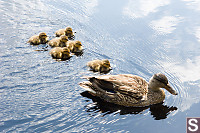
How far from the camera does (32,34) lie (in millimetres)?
6160

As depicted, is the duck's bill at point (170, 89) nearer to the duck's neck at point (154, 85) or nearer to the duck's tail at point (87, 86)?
the duck's neck at point (154, 85)

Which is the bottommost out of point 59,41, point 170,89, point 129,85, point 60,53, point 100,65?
point 170,89

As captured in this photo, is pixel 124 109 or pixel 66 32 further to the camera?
pixel 66 32

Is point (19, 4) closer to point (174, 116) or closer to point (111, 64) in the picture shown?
point (111, 64)

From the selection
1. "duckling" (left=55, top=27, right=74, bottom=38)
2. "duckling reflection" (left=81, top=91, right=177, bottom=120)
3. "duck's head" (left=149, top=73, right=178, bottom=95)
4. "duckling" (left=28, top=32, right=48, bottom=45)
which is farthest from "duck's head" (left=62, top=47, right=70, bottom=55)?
"duck's head" (left=149, top=73, right=178, bottom=95)

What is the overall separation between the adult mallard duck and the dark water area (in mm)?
104

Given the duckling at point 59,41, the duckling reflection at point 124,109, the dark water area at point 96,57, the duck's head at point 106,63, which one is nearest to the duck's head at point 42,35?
the duckling at point 59,41

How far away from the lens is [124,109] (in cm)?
412

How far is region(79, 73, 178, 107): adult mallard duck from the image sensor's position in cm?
417

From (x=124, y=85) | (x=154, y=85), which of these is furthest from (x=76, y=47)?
(x=154, y=85)

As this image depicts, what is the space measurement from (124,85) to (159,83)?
0.54 metres

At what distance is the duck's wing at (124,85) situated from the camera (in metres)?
4.17

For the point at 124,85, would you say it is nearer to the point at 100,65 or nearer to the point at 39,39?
the point at 100,65

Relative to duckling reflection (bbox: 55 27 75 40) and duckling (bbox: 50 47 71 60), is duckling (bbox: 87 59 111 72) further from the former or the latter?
duckling reflection (bbox: 55 27 75 40)
